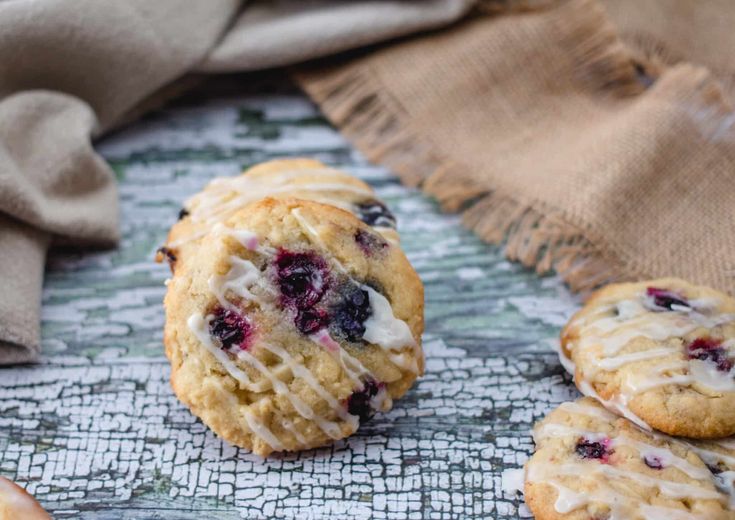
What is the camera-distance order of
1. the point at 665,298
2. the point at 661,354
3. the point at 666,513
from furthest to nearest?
the point at 665,298 < the point at 661,354 < the point at 666,513

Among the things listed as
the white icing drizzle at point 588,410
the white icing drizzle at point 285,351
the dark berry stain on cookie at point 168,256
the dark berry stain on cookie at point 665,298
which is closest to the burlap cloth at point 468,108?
the dark berry stain on cookie at point 665,298

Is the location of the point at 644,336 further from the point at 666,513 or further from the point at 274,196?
the point at 274,196

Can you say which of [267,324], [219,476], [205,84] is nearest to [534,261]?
[267,324]

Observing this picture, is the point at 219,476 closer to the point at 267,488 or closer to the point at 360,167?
the point at 267,488

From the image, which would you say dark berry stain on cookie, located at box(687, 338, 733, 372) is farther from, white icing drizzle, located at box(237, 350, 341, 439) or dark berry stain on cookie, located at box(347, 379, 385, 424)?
white icing drizzle, located at box(237, 350, 341, 439)

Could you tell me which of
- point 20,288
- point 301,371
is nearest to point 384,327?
point 301,371
